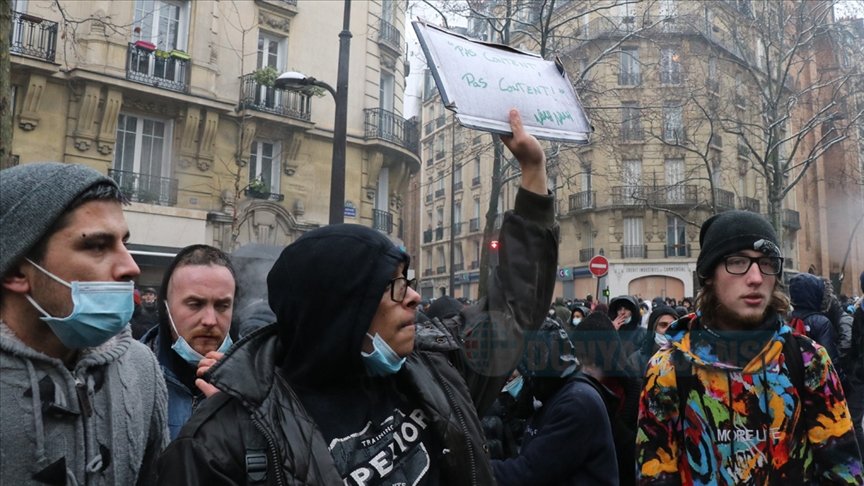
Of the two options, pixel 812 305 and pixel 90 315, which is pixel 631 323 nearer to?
pixel 812 305

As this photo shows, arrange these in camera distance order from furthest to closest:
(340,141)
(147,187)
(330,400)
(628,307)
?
(147,187)
(340,141)
(628,307)
(330,400)

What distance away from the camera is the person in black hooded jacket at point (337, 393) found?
1.58m

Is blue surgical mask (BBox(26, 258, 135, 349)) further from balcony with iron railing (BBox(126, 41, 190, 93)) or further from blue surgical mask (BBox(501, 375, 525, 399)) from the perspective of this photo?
balcony with iron railing (BBox(126, 41, 190, 93))

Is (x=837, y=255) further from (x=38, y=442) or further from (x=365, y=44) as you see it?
(x=38, y=442)

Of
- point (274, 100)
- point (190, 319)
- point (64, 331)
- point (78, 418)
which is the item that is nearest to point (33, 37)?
point (274, 100)

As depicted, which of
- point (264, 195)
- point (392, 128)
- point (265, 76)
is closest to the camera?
point (265, 76)

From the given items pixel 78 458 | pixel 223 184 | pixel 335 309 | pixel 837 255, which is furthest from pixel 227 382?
pixel 837 255

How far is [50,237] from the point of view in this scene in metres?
1.72

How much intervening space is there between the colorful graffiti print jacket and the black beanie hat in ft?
0.98

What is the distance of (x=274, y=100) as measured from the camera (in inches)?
753

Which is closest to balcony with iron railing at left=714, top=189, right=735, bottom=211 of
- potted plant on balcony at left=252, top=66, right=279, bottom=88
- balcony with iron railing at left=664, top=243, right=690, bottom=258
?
balcony with iron railing at left=664, top=243, right=690, bottom=258

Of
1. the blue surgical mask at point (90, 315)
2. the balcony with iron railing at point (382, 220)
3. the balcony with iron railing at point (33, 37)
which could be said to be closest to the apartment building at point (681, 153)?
the balcony with iron railing at point (382, 220)

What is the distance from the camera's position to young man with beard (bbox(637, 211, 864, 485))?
256 cm

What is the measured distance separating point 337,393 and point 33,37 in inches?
663
